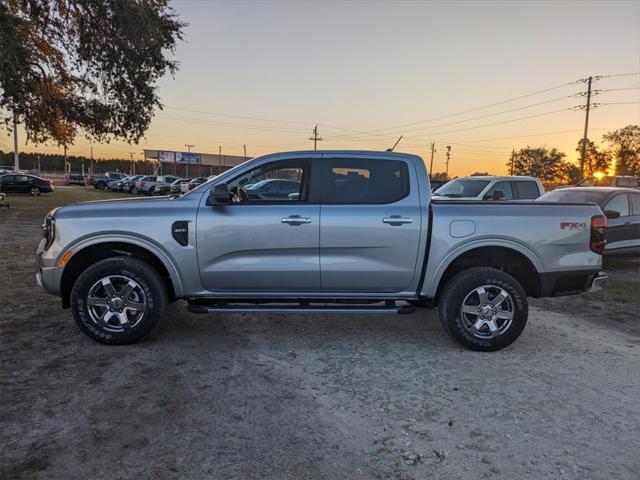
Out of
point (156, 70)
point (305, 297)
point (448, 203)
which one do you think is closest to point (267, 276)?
point (305, 297)

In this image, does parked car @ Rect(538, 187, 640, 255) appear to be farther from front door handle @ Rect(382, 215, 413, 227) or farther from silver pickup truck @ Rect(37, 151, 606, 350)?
front door handle @ Rect(382, 215, 413, 227)

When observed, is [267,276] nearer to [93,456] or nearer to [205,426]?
[205,426]

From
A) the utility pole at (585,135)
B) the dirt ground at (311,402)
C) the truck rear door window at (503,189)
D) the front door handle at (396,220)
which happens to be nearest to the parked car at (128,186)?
the truck rear door window at (503,189)

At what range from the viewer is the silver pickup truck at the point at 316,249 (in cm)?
448

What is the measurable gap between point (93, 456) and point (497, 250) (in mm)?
3973

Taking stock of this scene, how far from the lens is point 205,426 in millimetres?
3131

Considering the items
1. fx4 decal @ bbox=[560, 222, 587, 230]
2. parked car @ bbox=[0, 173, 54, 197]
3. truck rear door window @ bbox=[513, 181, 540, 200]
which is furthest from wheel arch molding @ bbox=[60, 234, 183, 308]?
parked car @ bbox=[0, 173, 54, 197]

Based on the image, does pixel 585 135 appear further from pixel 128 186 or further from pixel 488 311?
pixel 488 311

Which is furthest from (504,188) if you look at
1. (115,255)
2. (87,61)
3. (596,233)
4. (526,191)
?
(87,61)

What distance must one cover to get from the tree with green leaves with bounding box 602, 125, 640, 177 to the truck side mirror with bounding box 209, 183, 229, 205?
310 ft

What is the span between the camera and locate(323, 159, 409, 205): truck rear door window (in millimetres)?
4645

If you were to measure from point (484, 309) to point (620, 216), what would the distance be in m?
6.38

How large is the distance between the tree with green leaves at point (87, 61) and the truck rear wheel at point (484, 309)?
38.8 ft

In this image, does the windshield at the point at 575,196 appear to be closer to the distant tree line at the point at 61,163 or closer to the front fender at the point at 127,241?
the front fender at the point at 127,241
